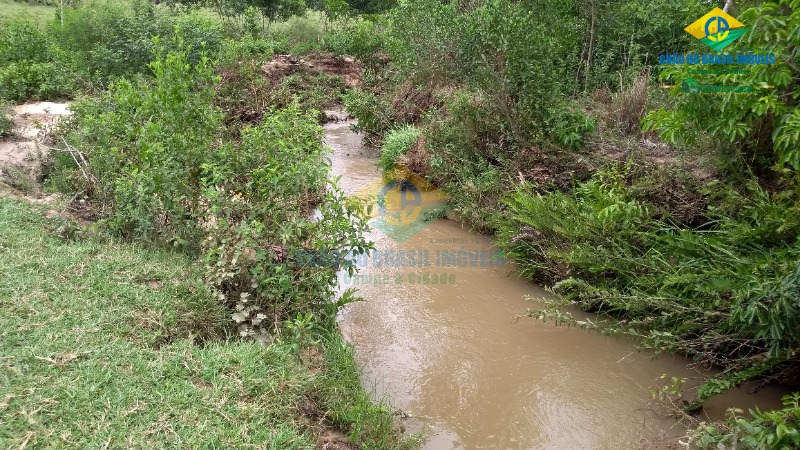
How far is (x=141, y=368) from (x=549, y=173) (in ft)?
16.6

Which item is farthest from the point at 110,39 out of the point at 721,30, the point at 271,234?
the point at 721,30

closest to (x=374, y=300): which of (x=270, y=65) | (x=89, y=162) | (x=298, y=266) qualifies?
(x=298, y=266)

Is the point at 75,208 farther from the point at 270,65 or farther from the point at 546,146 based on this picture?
the point at 270,65

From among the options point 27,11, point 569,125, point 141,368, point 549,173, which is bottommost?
point 141,368

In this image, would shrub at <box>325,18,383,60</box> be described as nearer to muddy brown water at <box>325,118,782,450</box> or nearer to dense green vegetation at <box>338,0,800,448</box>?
dense green vegetation at <box>338,0,800,448</box>

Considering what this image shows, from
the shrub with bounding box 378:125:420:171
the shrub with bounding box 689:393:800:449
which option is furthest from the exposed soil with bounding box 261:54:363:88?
the shrub with bounding box 689:393:800:449

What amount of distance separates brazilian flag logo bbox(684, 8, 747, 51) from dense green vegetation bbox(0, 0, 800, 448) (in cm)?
24

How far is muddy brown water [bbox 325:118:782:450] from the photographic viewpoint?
150 inches

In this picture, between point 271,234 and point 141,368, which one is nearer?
point 141,368

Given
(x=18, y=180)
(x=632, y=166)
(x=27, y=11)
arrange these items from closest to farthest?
(x=18, y=180) → (x=632, y=166) → (x=27, y=11)

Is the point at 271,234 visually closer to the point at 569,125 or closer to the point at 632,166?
the point at 632,166

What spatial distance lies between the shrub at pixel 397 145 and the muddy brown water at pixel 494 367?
3020 millimetres

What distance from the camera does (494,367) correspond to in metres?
4.47

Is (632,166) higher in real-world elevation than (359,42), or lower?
lower
